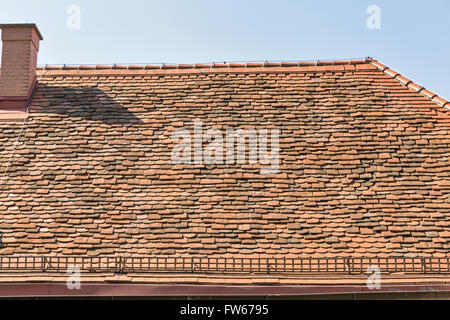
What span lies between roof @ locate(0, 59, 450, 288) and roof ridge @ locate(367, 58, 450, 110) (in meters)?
0.03

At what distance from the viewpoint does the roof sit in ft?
25.6

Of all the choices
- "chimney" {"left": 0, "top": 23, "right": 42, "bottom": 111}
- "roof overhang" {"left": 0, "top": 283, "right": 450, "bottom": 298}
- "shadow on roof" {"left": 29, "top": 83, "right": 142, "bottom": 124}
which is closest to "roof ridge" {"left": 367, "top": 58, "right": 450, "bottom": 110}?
"roof overhang" {"left": 0, "top": 283, "right": 450, "bottom": 298}

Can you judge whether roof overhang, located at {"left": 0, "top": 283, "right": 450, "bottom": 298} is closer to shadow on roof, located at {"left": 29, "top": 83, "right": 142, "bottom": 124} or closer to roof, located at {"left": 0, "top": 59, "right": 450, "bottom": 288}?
roof, located at {"left": 0, "top": 59, "right": 450, "bottom": 288}

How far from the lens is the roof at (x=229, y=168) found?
780 cm

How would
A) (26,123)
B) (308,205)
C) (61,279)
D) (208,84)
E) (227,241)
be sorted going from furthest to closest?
(208,84)
(26,123)
(308,205)
(227,241)
(61,279)

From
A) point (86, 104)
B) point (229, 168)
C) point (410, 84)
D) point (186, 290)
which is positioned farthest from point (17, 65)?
point (410, 84)

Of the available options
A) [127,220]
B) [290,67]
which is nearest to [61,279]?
[127,220]

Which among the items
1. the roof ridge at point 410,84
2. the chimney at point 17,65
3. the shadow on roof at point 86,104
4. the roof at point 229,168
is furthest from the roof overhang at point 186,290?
the chimney at point 17,65

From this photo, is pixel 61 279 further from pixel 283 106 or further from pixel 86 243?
pixel 283 106

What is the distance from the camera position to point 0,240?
25.8 ft

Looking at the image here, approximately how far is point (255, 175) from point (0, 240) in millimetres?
4148

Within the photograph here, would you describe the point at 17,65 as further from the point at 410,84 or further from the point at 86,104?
the point at 410,84

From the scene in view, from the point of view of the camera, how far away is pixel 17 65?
11.0m

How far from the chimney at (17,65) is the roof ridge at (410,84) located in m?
7.36
